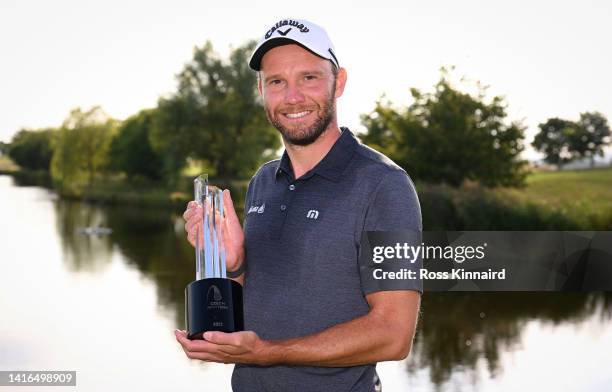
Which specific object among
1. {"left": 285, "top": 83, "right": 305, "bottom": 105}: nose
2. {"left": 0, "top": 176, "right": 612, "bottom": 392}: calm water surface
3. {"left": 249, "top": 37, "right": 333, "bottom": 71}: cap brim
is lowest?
{"left": 0, "top": 176, "right": 612, "bottom": 392}: calm water surface

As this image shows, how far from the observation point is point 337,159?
235 centimetres

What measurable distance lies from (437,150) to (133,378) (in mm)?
14764

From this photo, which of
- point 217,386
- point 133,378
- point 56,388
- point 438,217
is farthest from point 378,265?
point 438,217

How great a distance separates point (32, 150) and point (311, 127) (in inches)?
3577

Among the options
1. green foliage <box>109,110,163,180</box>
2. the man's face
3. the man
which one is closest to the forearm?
the man

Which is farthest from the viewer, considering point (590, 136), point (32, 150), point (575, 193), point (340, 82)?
point (32, 150)

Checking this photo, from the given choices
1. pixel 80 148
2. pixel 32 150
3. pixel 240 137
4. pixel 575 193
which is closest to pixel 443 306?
pixel 575 193

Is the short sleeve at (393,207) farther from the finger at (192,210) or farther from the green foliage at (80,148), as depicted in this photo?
the green foliage at (80,148)

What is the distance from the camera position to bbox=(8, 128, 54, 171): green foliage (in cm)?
8700

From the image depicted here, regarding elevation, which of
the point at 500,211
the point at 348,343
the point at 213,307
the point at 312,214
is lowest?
the point at 348,343

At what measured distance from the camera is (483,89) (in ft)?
98.1

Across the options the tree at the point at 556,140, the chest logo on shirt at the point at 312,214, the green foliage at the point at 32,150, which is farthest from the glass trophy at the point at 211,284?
the green foliage at the point at 32,150

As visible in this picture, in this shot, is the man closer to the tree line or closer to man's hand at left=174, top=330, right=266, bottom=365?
man's hand at left=174, top=330, right=266, bottom=365

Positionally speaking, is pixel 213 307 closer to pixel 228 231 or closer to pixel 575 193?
pixel 228 231
